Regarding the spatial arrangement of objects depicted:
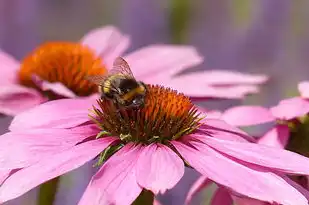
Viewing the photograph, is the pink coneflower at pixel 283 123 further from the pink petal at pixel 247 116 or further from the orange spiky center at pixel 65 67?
the orange spiky center at pixel 65 67

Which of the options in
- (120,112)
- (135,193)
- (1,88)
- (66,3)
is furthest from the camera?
(66,3)

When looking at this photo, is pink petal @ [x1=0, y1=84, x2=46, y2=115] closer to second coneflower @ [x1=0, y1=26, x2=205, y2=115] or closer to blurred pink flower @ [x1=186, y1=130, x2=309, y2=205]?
second coneflower @ [x1=0, y1=26, x2=205, y2=115]

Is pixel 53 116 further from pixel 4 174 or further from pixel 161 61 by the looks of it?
pixel 161 61

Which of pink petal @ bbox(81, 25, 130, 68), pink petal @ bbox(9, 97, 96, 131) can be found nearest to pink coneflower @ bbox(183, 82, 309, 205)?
pink petal @ bbox(9, 97, 96, 131)

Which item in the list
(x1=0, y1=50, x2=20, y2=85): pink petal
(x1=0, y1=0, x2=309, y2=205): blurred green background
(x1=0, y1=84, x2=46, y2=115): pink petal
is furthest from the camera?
(x1=0, y1=0, x2=309, y2=205): blurred green background

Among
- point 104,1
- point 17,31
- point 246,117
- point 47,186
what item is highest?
point 104,1

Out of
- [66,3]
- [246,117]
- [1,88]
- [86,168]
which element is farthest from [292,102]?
[66,3]

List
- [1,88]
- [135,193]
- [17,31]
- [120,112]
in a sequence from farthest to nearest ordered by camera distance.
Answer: [17,31]
[1,88]
[120,112]
[135,193]

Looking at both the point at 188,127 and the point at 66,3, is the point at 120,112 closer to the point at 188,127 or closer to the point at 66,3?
the point at 188,127
